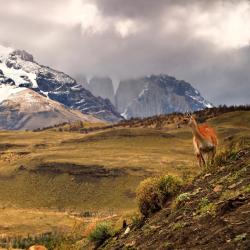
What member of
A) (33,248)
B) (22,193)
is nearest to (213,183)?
(33,248)

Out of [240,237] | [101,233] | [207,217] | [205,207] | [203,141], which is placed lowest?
[101,233]

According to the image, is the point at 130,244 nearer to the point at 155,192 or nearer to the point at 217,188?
the point at 155,192

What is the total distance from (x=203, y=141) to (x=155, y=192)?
293 cm

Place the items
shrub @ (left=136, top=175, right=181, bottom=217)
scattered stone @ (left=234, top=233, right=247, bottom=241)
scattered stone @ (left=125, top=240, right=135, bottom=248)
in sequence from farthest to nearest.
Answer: shrub @ (left=136, top=175, right=181, bottom=217)
scattered stone @ (left=125, top=240, right=135, bottom=248)
scattered stone @ (left=234, top=233, right=247, bottom=241)

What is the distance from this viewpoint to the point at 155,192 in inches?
874

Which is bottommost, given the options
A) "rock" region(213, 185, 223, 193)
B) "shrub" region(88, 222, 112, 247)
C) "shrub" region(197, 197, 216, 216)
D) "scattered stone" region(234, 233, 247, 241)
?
"shrub" region(88, 222, 112, 247)

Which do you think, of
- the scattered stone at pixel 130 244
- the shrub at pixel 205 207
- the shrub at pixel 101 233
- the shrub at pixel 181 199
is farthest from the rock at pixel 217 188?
the shrub at pixel 101 233

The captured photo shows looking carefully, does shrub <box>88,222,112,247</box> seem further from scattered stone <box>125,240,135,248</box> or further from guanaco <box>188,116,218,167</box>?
scattered stone <box>125,240,135,248</box>

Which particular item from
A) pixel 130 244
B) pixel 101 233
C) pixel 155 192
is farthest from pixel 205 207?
pixel 101 233

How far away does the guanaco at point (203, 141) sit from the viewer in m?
22.7

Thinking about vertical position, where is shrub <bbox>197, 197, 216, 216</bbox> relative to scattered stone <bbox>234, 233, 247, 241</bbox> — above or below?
above

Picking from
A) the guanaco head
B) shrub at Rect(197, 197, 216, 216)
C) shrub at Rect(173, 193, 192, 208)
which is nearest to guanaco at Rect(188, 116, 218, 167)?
the guanaco head

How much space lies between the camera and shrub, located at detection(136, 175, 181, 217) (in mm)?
22266

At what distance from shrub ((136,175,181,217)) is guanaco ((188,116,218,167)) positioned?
5.22 feet
